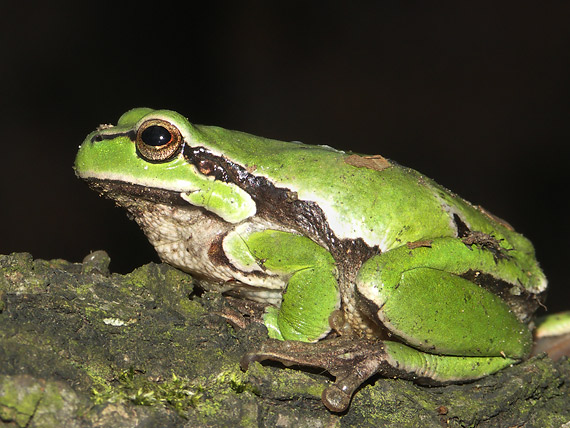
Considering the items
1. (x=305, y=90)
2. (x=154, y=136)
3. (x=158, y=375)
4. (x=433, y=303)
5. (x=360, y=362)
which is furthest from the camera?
(x=305, y=90)

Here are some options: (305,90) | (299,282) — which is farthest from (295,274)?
(305,90)

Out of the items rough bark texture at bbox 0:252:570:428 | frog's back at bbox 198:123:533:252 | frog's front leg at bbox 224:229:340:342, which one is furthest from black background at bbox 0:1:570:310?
rough bark texture at bbox 0:252:570:428

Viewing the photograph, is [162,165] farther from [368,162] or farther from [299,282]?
[368,162]

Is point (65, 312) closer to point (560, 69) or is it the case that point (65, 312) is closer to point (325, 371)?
point (325, 371)

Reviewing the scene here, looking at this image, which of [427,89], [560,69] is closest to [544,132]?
[560,69]

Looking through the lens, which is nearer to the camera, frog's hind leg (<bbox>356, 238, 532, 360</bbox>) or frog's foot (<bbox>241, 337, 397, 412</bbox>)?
frog's foot (<bbox>241, 337, 397, 412</bbox>)

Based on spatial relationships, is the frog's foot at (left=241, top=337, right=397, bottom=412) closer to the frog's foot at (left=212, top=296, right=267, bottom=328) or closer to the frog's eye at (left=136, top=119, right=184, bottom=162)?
the frog's foot at (left=212, top=296, right=267, bottom=328)

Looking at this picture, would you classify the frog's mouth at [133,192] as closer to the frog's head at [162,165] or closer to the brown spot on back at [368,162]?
the frog's head at [162,165]
